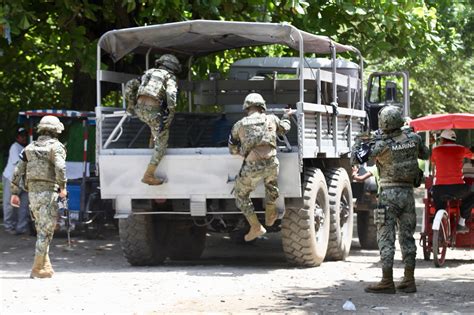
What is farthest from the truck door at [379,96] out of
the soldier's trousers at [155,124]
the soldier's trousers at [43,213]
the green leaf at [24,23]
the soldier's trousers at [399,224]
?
the soldier's trousers at [43,213]

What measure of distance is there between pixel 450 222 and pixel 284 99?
8.90ft

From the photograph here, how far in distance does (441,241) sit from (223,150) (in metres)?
3.00

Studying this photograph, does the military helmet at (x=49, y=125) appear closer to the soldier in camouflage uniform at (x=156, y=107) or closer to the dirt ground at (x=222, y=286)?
the soldier in camouflage uniform at (x=156, y=107)

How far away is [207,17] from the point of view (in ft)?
54.0

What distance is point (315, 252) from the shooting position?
13.1 m

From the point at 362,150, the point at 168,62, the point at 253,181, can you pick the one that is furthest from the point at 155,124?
the point at 362,150

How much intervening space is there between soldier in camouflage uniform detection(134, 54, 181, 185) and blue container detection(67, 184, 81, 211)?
14.3ft

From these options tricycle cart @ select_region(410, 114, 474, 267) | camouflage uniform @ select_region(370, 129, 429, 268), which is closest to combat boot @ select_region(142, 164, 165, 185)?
camouflage uniform @ select_region(370, 129, 429, 268)

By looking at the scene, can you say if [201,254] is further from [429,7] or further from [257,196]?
[429,7]

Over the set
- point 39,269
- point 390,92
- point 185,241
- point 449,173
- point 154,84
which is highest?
point 390,92

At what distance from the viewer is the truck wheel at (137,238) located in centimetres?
1334

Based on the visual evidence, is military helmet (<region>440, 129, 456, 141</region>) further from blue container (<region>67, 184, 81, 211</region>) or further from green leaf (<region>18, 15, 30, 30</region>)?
blue container (<region>67, 184, 81, 211</region>)

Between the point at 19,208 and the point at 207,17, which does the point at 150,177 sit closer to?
the point at 207,17

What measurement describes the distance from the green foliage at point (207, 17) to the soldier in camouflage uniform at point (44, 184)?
8.55 feet
